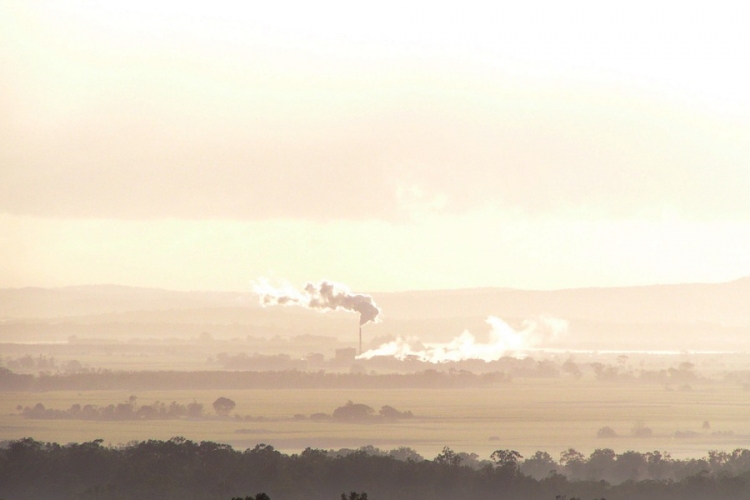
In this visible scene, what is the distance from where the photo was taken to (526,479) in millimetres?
199750

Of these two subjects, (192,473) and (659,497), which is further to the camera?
A: (192,473)

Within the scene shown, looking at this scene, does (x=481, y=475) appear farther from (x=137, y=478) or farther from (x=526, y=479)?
(x=137, y=478)

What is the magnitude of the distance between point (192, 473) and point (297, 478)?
52.4ft

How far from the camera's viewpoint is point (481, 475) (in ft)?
655

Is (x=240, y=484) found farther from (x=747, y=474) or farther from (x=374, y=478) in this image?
(x=747, y=474)

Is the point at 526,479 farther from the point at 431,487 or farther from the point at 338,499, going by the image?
the point at 338,499

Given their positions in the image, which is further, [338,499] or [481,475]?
[481,475]

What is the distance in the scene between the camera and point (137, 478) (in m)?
196

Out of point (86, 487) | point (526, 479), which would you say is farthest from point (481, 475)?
point (86, 487)

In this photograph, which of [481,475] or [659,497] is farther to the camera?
[481,475]

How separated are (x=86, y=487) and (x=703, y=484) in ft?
288

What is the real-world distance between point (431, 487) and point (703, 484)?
126 feet

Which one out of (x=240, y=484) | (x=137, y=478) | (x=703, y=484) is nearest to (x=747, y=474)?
(x=703, y=484)

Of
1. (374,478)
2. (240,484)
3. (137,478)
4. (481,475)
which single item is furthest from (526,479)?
(137,478)
